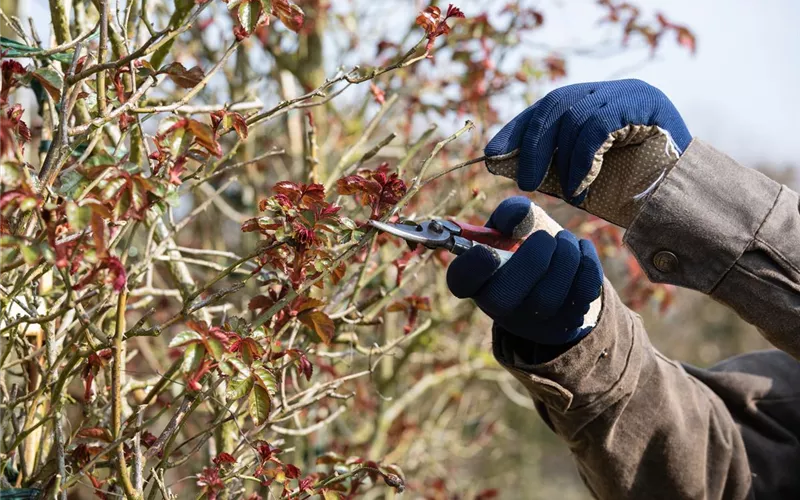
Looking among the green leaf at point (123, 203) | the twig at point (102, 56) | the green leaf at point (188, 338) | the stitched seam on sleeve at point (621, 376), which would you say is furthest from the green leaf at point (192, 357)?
the stitched seam on sleeve at point (621, 376)

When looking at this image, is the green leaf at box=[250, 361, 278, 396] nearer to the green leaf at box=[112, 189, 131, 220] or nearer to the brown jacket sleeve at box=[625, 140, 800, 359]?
the green leaf at box=[112, 189, 131, 220]

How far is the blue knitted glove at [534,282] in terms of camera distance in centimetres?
151

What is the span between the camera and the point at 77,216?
105 centimetres

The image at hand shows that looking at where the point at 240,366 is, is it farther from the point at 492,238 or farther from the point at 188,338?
the point at 492,238

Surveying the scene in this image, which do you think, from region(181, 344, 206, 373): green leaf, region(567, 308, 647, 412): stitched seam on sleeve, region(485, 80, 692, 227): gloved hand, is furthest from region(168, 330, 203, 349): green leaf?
region(567, 308, 647, 412): stitched seam on sleeve

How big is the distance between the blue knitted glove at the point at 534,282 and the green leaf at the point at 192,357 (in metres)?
0.51

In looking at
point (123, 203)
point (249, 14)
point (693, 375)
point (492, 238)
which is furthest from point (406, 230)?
point (693, 375)

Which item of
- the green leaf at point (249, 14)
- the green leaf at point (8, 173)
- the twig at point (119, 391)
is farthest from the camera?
the green leaf at point (249, 14)

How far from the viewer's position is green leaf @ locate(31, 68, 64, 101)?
4.43 feet

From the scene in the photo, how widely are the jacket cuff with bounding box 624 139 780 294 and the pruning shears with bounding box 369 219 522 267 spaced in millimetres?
282

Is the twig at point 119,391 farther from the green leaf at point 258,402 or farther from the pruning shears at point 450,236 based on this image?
the pruning shears at point 450,236

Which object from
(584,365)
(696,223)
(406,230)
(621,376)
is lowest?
(621,376)

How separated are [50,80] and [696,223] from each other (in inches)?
52.1

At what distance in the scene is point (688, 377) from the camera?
82.6 inches
